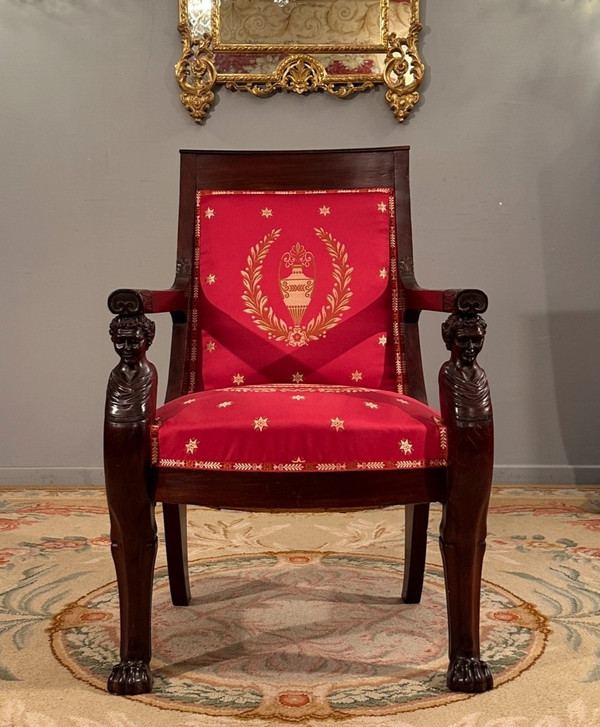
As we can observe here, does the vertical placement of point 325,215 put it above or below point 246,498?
above

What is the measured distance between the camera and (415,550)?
1.94 metres

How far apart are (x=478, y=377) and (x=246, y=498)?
0.45 meters

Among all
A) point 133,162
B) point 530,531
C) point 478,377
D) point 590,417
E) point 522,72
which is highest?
point 522,72

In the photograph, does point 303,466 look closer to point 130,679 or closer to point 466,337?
point 466,337

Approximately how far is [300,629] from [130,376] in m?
0.69

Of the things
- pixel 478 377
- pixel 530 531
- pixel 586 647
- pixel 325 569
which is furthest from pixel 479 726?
pixel 530 531

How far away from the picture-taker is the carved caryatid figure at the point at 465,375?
1.45 metres

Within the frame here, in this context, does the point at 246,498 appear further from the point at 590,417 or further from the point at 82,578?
the point at 590,417

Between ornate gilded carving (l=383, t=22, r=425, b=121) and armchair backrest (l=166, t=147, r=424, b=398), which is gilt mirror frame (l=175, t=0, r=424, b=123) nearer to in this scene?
ornate gilded carving (l=383, t=22, r=425, b=121)

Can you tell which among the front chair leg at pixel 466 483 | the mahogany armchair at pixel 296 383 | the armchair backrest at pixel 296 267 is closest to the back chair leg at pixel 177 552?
the mahogany armchair at pixel 296 383

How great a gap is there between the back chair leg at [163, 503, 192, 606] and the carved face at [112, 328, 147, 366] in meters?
0.48

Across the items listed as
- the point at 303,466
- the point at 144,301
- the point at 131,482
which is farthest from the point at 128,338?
the point at 303,466

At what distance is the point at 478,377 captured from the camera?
1490 millimetres

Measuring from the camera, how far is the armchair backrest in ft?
6.24
